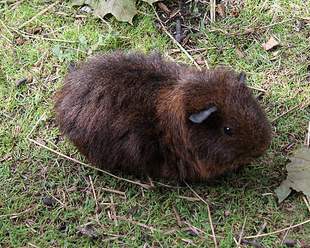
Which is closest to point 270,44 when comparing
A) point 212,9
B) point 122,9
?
point 212,9

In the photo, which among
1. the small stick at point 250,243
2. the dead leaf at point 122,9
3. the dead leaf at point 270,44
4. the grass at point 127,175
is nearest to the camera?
the small stick at point 250,243

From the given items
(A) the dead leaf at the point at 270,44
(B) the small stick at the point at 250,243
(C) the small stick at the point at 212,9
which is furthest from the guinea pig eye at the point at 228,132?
(C) the small stick at the point at 212,9

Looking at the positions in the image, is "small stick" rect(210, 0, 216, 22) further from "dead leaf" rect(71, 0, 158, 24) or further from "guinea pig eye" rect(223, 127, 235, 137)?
"guinea pig eye" rect(223, 127, 235, 137)

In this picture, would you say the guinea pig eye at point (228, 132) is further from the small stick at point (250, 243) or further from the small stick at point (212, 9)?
the small stick at point (212, 9)

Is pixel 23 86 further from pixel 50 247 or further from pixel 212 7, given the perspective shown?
pixel 212 7

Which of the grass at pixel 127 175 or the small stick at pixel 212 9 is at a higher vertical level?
the small stick at pixel 212 9

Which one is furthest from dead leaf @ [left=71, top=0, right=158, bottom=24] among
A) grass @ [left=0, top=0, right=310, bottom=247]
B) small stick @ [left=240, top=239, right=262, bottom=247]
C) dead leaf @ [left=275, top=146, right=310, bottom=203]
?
small stick @ [left=240, top=239, right=262, bottom=247]
